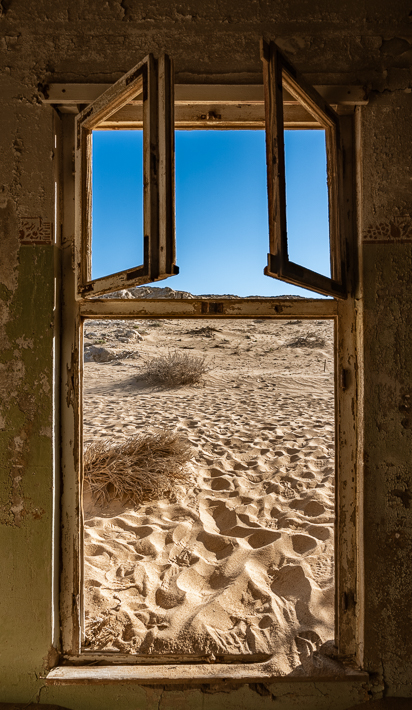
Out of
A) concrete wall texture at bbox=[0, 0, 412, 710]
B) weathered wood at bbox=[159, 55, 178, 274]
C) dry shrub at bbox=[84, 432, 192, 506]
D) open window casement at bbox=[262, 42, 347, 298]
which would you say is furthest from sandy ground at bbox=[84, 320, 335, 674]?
weathered wood at bbox=[159, 55, 178, 274]

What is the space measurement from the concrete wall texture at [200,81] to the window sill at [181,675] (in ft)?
0.67

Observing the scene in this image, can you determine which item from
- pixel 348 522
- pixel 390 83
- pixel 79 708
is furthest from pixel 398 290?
pixel 79 708

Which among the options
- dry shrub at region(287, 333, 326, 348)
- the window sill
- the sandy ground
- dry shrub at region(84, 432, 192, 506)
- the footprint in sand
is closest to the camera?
the window sill

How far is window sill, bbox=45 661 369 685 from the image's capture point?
5.46 feet

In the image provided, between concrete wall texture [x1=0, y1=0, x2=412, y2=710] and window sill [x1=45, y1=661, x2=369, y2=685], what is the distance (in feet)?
0.67

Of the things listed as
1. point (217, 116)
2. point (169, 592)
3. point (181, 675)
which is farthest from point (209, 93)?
point (169, 592)

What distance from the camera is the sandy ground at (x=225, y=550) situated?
2.13 metres

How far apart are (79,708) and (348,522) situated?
1.42m

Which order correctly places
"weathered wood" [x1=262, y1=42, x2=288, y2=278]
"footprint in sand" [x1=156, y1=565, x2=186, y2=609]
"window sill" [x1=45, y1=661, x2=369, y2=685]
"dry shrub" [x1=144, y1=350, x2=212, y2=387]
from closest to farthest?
"weathered wood" [x1=262, y1=42, x2=288, y2=278] < "window sill" [x1=45, y1=661, x2=369, y2=685] < "footprint in sand" [x1=156, y1=565, x2=186, y2=609] < "dry shrub" [x1=144, y1=350, x2=212, y2=387]

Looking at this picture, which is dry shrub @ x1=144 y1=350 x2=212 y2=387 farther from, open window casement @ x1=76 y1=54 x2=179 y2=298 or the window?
open window casement @ x1=76 y1=54 x2=179 y2=298

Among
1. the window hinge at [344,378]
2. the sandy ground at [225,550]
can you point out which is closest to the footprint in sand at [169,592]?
the sandy ground at [225,550]

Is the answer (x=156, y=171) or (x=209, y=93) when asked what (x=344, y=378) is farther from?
(x=209, y=93)

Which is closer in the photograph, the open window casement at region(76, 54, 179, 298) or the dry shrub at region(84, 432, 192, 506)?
the open window casement at region(76, 54, 179, 298)

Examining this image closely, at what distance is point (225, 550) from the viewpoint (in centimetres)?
294
